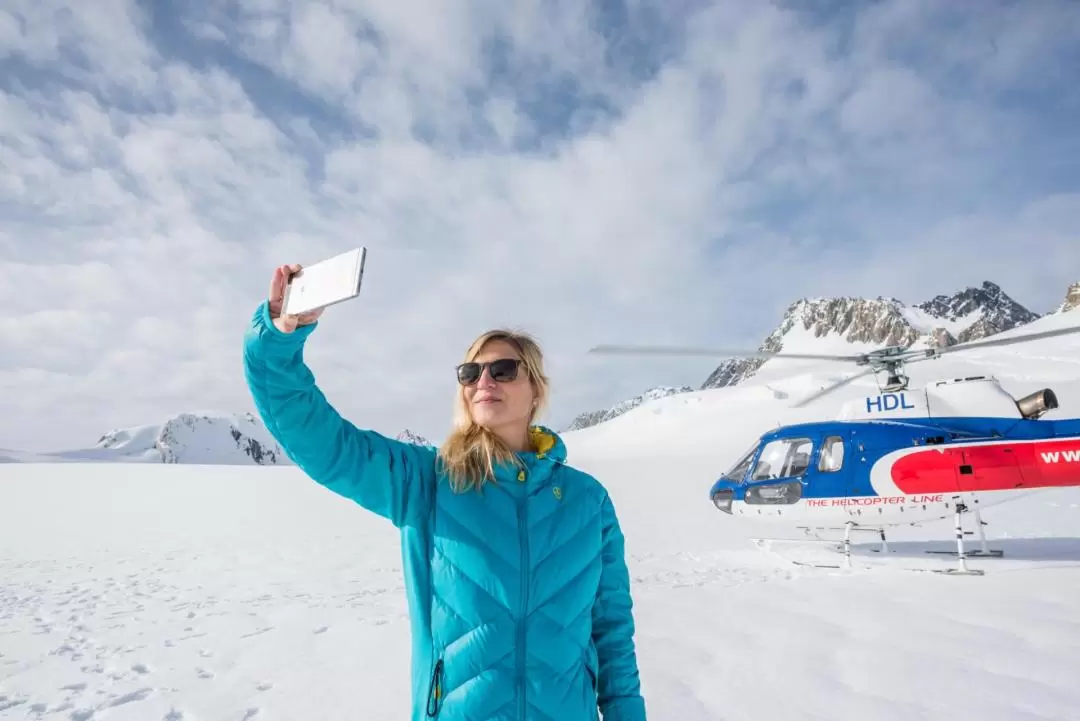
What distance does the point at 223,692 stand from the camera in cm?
402

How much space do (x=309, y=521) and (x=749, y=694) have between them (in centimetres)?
1316

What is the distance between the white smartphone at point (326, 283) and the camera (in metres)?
→ 1.58

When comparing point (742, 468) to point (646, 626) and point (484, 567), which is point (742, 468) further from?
point (484, 567)

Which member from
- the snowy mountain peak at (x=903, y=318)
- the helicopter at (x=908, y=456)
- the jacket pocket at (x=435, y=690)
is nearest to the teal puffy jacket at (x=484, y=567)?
the jacket pocket at (x=435, y=690)

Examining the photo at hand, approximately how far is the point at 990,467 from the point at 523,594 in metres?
8.35

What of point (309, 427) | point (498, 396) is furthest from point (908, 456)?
point (309, 427)

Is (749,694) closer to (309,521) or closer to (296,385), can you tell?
(296,385)

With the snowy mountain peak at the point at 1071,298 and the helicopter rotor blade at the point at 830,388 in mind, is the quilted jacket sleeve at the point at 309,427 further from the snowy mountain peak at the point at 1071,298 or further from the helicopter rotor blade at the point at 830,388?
the snowy mountain peak at the point at 1071,298

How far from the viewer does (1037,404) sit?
7.70m

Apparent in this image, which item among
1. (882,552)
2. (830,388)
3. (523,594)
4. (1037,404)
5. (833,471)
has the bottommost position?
(882,552)

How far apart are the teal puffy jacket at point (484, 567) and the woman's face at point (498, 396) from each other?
0.20 m

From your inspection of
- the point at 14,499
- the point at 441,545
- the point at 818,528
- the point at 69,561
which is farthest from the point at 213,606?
the point at 14,499

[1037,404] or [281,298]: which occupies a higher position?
[1037,404]

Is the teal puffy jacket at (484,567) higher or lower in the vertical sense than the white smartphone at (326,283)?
lower
